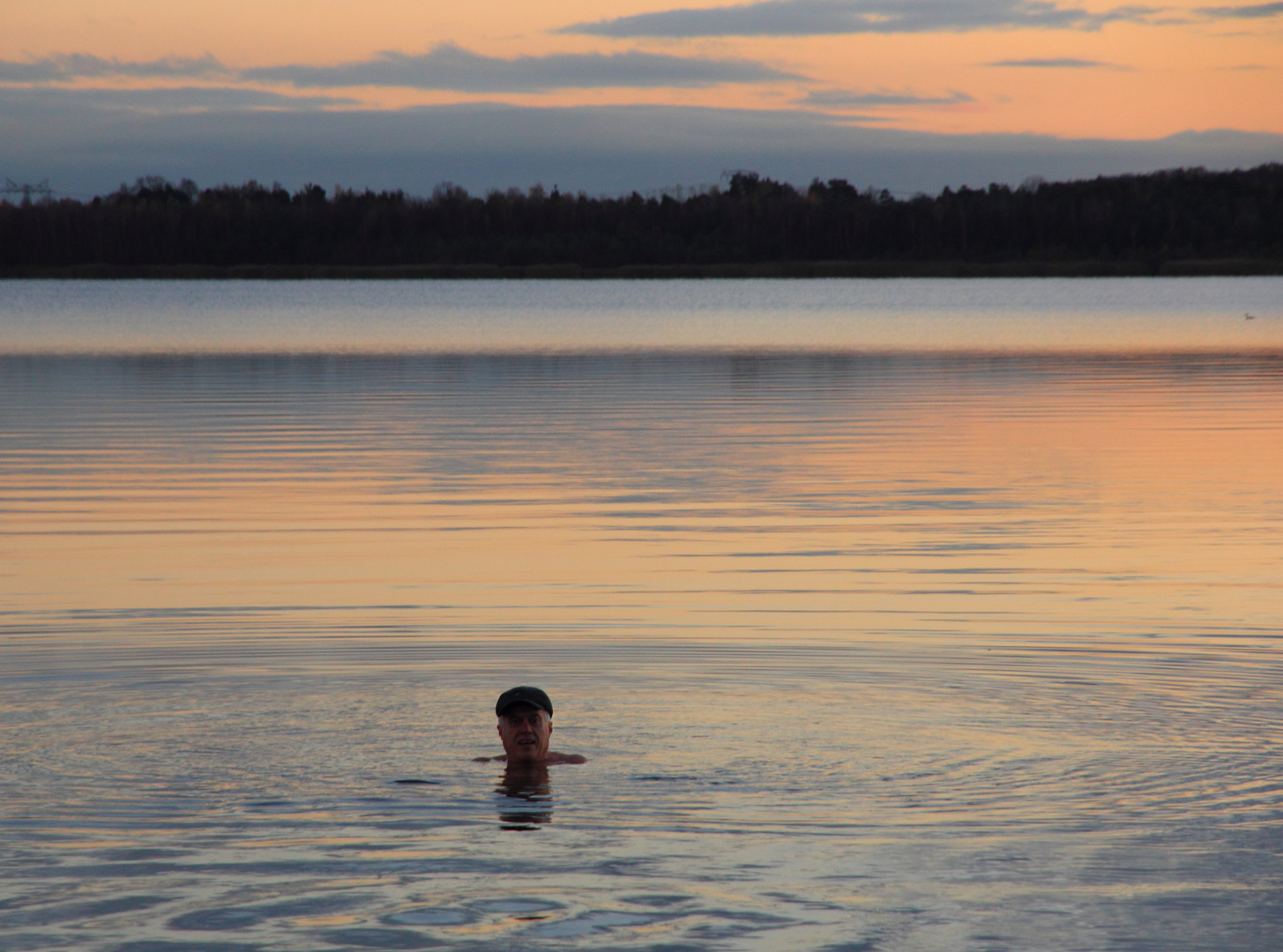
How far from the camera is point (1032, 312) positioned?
298ft

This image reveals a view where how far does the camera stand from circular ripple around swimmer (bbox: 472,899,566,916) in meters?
7.29

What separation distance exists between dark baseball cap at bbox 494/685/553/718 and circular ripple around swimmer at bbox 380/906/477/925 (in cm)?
248

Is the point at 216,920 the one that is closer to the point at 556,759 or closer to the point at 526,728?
the point at 526,728

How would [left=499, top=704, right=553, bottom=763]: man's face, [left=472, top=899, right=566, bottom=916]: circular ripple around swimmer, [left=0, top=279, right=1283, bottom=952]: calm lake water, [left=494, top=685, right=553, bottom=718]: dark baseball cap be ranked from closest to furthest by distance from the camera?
[left=472, top=899, right=566, bottom=916]: circular ripple around swimmer → [left=0, top=279, right=1283, bottom=952]: calm lake water → [left=499, top=704, right=553, bottom=763]: man's face → [left=494, top=685, right=553, bottom=718]: dark baseball cap

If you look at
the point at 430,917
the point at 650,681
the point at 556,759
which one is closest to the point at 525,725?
the point at 556,759

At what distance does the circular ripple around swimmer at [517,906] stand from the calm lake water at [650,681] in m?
0.02

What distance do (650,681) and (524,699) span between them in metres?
2.36

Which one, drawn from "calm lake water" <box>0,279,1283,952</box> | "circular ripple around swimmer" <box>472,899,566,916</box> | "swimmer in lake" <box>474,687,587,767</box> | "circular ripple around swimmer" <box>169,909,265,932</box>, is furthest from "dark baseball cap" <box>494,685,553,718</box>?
"circular ripple around swimmer" <box>169,909,265,932</box>

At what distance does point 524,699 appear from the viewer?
32.0 ft

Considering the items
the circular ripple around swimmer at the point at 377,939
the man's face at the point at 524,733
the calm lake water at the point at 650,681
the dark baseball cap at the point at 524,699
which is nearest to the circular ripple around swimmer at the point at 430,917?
the calm lake water at the point at 650,681

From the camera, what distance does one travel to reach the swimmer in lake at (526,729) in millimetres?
9531

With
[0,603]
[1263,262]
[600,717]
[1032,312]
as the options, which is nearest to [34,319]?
[1032,312]

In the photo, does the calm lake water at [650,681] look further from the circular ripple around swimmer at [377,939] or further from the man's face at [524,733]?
the man's face at [524,733]

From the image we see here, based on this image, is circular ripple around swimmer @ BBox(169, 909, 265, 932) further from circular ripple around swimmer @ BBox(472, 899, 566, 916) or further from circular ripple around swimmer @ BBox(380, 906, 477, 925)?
circular ripple around swimmer @ BBox(472, 899, 566, 916)
